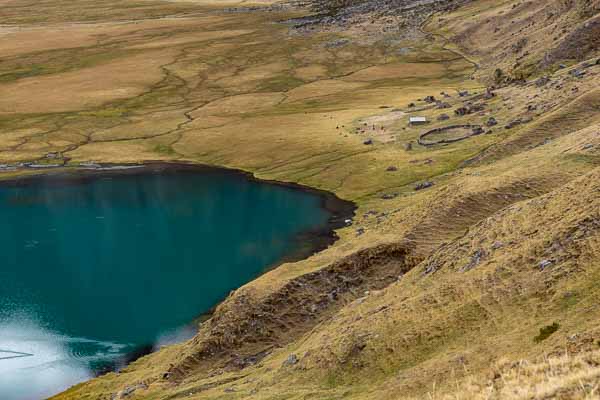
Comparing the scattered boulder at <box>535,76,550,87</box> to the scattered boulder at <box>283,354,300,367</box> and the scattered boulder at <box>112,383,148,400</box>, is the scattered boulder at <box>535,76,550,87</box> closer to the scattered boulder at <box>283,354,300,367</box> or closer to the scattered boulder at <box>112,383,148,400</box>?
the scattered boulder at <box>283,354,300,367</box>

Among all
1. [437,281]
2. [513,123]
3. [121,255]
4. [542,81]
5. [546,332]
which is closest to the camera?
[546,332]

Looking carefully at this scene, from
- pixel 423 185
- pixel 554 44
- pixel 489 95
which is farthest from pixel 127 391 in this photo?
pixel 554 44

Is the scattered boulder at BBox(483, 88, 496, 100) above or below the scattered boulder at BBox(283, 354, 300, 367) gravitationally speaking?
below

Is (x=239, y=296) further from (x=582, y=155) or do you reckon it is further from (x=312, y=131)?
(x=312, y=131)

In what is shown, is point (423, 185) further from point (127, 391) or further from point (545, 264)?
point (545, 264)

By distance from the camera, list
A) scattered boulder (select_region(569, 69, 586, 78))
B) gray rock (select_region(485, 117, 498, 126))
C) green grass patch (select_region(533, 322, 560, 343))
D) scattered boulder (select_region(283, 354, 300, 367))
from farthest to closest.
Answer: gray rock (select_region(485, 117, 498, 126)) → scattered boulder (select_region(569, 69, 586, 78)) → scattered boulder (select_region(283, 354, 300, 367)) → green grass patch (select_region(533, 322, 560, 343))

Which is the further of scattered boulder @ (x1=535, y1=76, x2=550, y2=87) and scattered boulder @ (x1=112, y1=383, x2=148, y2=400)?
scattered boulder @ (x1=535, y1=76, x2=550, y2=87)

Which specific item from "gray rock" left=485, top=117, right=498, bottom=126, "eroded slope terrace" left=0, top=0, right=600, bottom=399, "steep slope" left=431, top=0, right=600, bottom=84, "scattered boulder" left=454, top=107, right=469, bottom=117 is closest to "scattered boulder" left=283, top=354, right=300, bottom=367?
"eroded slope terrace" left=0, top=0, right=600, bottom=399

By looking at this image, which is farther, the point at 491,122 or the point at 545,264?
the point at 491,122

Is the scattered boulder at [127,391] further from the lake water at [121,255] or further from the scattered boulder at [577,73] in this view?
the scattered boulder at [577,73]
